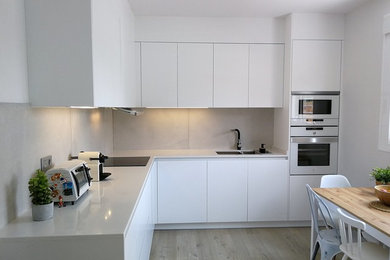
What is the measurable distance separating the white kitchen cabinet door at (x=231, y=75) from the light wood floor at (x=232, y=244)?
1552mm

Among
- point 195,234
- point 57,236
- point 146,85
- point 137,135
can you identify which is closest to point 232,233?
point 195,234

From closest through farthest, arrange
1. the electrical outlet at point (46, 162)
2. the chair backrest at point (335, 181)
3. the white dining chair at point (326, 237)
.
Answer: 1. the electrical outlet at point (46, 162)
2. the white dining chair at point (326, 237)
3. the chair backrest at point (335, 181)

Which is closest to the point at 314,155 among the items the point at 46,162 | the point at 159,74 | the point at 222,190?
the point at 222,190

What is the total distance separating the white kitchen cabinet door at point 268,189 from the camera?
352 centimetres

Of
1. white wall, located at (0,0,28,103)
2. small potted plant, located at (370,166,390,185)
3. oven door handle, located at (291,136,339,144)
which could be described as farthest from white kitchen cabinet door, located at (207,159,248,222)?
white wall, located at (0,0,28,103)

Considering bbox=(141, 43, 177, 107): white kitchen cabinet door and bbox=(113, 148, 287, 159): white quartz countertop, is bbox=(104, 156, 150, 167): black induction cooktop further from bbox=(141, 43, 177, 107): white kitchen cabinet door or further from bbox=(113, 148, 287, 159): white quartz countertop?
bbox=(141, 43, 177, 107): white kitchen cabinet door

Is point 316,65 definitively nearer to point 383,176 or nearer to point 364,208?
point 383,176

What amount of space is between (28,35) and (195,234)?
2.70m

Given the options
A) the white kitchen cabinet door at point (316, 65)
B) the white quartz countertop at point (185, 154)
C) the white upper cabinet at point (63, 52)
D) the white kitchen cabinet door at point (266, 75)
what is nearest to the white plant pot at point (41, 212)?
the white upper cabinet at point (63, 52)

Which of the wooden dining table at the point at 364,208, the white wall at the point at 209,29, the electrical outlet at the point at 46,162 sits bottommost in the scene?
the wooden dining table at the point at 364,208

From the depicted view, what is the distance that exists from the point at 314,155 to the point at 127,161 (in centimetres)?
221

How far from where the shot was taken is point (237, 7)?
10.5ft

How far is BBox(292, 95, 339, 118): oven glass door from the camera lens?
3492 millimetres

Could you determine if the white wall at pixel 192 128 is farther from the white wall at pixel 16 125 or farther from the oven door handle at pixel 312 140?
the white wall at pixel 16 125
